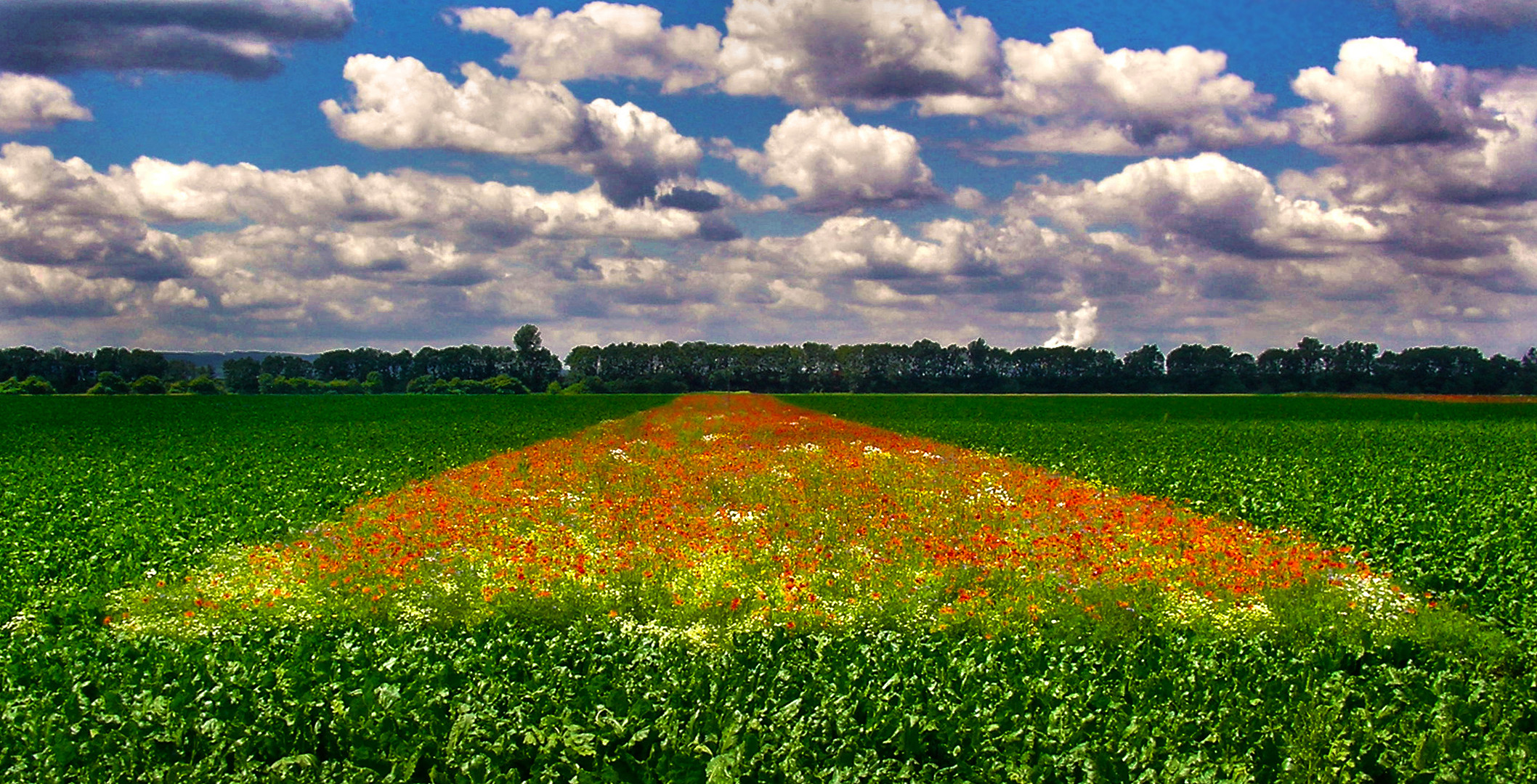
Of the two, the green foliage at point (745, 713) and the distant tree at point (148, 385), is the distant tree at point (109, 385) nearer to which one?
the distant tree at point (148, 385)

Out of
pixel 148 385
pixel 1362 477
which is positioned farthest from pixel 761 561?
pixel 148 385

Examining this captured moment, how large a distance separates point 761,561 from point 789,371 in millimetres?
154248

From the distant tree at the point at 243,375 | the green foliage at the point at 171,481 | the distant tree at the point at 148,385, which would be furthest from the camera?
the distant tree at the point at 243,375

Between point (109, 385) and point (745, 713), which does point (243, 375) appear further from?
point (745, 713)

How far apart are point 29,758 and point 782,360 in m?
162

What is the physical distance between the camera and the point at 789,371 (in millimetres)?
166875

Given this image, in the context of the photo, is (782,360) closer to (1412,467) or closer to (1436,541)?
(1412,467)

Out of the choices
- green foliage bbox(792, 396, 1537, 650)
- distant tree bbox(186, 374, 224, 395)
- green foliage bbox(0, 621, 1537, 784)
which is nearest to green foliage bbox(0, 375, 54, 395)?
distant tree bbox(186, 374, 224, 395)

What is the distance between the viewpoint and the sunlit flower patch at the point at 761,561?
10672 millimetres

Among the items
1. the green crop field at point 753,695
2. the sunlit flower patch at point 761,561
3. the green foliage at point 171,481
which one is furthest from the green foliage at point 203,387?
the green crop field at point 753,695

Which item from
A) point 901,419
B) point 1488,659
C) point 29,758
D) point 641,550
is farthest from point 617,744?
point 901,419

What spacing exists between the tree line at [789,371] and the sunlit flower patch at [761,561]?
432 ft

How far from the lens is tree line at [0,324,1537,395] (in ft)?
428

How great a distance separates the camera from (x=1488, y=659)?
9.34 meters
